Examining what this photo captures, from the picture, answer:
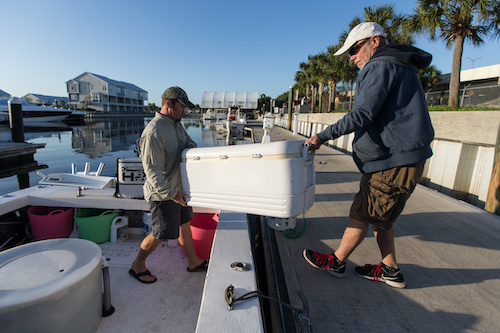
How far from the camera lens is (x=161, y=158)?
208cm

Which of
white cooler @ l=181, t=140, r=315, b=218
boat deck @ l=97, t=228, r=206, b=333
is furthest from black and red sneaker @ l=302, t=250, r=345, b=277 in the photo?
boat deck @ l=97, t=228, r=206, b=333

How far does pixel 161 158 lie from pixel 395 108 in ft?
5.81

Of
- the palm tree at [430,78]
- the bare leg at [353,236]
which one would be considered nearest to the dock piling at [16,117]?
the bare leg at [353,236]

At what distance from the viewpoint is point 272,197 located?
5.99 ft

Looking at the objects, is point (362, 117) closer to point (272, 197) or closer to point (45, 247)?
point (272, 197)

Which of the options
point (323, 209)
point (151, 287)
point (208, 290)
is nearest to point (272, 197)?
point (208, 290)

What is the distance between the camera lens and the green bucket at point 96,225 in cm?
304

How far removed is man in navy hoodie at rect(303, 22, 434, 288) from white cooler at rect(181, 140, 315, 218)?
27cm

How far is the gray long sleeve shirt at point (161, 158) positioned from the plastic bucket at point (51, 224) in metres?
1.70

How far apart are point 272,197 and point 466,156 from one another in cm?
547

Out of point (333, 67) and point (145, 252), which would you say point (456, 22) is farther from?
point (333, 67)

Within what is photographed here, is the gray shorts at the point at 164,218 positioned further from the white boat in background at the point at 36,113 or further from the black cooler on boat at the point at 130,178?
the white boat in background at the point at 36,113

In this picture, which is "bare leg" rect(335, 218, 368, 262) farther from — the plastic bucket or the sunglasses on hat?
the plastic bucket

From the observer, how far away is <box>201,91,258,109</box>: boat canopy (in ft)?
280
